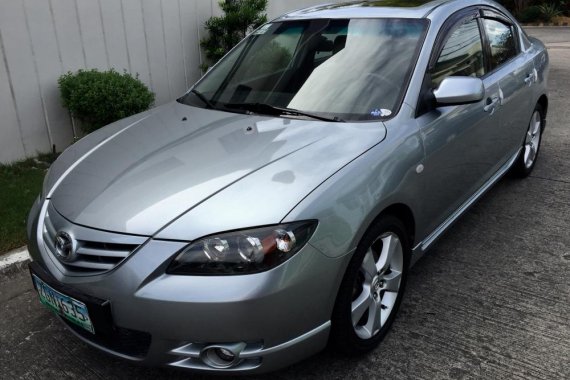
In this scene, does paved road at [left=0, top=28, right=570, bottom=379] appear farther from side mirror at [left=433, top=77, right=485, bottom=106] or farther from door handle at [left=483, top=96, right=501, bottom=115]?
side mirror at [left=433, top=77, right=485, bottom=106]

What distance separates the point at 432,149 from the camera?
2814 mm

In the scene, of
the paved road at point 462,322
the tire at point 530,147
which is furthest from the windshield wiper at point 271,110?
the tire at point 530,147

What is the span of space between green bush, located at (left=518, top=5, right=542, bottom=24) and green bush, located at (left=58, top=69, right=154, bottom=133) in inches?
702

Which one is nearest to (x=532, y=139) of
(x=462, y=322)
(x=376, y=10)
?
(x=376, y=10)

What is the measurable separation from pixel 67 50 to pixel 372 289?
167 inches

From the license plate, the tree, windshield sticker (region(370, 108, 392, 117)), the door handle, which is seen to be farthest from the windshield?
the tree

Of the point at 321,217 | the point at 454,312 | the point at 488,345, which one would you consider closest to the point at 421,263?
the point at 454,312

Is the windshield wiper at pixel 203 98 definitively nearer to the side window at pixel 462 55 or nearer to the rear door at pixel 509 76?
the side window at pixel 462 55

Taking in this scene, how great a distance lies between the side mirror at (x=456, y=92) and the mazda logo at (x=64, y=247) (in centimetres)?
192

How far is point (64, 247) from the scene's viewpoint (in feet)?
7.13

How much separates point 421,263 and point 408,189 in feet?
3.34

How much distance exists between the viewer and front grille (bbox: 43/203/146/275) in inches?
80.3

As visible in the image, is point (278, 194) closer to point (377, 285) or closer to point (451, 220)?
point (377, 285)

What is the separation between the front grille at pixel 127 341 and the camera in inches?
81.0
